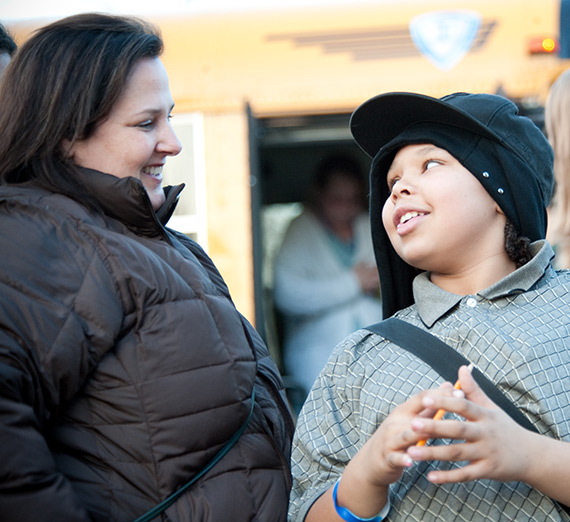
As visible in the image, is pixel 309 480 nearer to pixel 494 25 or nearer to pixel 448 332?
pixel 448 332

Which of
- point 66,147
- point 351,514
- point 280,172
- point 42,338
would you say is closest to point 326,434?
point 351,514

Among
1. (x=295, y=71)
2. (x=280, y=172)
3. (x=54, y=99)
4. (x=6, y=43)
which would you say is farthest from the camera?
(x=280, y=172)

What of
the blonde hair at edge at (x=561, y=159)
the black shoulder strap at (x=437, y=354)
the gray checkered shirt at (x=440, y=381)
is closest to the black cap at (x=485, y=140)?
the gray checkered shirt at (x=440, y=381)

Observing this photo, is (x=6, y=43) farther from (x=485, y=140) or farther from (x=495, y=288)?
(x=495, y=288)

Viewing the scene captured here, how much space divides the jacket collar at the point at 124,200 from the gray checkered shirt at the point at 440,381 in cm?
51

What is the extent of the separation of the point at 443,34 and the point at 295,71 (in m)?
0.81

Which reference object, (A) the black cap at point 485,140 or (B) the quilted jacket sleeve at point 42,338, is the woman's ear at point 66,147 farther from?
(A) the black cap at point 485,140

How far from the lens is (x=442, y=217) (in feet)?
6.10

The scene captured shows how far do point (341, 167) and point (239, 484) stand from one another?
3.75m

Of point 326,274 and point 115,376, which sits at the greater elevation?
point 115,376

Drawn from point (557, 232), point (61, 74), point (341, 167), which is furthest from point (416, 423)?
point (341, 167)

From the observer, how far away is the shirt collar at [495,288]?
1835 millimetres

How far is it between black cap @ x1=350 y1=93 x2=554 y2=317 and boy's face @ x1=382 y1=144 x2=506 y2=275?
0.03 meters

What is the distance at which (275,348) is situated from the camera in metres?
5.11
